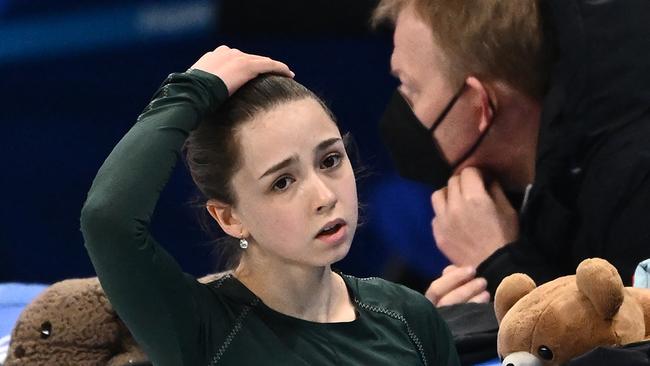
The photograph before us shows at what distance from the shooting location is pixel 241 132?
1.57 meters

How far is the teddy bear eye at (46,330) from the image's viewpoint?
78.0 inches

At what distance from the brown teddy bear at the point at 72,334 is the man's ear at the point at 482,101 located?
36.5 inches

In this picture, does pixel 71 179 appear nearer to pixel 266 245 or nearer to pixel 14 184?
pixel 14 184

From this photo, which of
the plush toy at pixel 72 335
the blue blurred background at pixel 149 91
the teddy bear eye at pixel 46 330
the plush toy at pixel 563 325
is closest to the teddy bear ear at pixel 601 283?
the plush toy at pixel 563 325

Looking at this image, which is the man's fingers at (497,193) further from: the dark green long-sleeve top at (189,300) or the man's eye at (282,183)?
the man's eye at (282,183)

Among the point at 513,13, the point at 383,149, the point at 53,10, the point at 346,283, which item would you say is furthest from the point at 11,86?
the point at 346,283

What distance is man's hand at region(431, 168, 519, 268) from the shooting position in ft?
8.36

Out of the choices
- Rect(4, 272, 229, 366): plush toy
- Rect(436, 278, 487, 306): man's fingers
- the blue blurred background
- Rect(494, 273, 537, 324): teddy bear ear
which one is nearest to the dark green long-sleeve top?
Rect(494, 273, 537, 324): teddy bear ear

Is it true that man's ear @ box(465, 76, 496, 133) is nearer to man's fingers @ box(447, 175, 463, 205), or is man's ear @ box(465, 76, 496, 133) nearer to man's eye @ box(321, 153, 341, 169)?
man's fingers @ box(447, 175, 463, 205)

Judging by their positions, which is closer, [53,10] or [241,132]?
[241,132]

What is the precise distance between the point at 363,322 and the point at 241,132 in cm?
28

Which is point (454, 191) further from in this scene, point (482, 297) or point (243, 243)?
point (243, 243)

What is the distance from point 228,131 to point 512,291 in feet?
1.49

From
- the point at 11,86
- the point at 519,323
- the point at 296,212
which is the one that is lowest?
the point at 11,86
